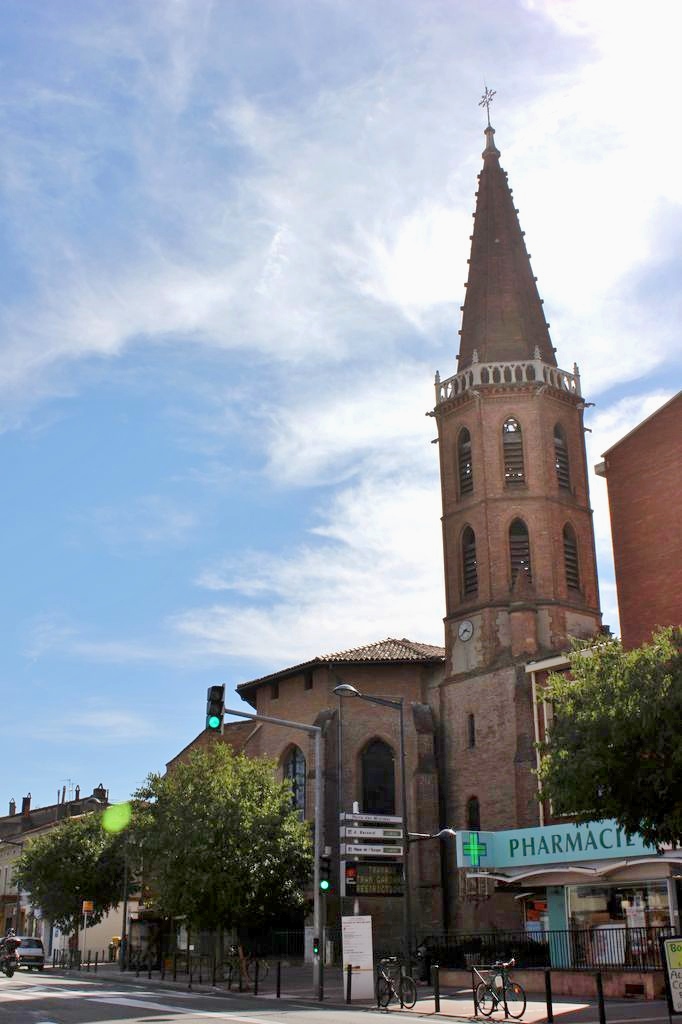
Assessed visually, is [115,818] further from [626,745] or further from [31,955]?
[626,745]

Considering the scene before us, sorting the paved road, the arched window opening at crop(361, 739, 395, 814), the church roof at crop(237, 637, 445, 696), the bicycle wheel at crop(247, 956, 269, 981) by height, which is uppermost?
the church roof at crop(237, 637, 445, 696)

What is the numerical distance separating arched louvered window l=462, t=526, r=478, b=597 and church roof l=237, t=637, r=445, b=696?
3252 millimetres

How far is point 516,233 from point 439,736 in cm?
2475

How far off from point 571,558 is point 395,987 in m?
25.5

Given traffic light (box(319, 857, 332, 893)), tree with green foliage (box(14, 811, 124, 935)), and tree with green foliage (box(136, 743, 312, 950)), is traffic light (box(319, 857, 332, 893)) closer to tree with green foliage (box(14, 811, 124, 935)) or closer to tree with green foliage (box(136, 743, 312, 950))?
tree with green foliage (box(136, 743, 312, 950))

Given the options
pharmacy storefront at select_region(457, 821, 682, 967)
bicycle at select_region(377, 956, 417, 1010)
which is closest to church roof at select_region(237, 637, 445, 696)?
pharmacy storefront at select_region(457, 821, 682, 967)

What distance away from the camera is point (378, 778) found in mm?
44875

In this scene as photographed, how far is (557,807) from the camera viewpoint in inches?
819

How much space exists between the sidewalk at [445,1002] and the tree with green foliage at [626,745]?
3.26 m

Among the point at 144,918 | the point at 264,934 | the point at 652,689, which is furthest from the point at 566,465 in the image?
the point at 652,689

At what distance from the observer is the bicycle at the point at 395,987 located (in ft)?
75.0

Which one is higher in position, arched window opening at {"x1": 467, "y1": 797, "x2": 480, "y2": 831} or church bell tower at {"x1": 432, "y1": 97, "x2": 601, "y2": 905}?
church bell tower at {"x1": 432, "y1": 97, "x2": 601, "y2": 905}

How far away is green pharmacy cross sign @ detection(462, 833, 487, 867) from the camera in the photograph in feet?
116

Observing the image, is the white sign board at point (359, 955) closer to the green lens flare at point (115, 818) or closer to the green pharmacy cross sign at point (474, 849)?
the green pharmacy cross sign at point (474, 849)
